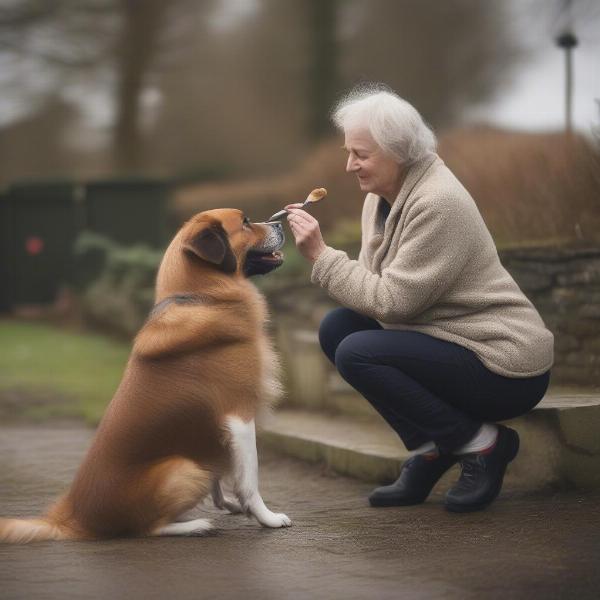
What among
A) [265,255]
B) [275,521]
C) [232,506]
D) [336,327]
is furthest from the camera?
[336,327]

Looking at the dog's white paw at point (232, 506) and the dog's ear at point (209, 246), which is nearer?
the dog's ear at point (209, 246)

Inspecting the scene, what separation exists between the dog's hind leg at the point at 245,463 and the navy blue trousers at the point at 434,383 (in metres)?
0.58

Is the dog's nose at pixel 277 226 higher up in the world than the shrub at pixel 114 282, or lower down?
higher up

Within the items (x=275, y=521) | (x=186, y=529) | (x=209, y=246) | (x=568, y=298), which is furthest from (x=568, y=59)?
(x=186, y=529)

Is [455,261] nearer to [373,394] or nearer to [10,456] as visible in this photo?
[373,394]

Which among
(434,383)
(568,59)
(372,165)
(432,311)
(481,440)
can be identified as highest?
(568,59)

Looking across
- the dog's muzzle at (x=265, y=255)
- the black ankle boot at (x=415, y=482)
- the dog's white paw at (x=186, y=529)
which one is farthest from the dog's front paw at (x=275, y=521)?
the dog's muzzle at (x=265, y=255)

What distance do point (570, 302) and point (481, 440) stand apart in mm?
1705

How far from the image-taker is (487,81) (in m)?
15.0

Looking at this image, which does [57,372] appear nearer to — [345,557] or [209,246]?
[209,246]

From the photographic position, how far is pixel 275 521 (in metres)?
4.00

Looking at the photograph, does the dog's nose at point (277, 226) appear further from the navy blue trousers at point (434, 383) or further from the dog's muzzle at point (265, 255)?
the navy blue trousers at point (434, 383)

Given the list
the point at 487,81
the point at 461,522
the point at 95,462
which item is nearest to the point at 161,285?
the point at 95,462

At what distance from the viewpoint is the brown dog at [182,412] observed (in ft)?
12.3
